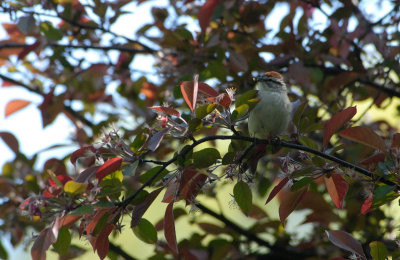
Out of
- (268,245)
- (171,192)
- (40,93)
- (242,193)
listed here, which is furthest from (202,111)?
(40,93)

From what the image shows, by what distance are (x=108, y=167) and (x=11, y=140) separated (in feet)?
5.15

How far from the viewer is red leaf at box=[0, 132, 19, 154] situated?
9.91 ft

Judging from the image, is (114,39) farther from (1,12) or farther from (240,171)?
(240,171)

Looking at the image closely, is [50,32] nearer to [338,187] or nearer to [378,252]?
[338,187]

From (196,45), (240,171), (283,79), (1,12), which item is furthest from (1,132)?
(283,79)

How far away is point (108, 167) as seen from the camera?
184 cm

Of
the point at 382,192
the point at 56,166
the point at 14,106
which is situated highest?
the point at 382,192

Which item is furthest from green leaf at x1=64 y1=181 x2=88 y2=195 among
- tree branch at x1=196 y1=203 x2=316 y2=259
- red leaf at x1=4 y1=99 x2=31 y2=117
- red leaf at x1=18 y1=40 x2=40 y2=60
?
red leaf at x1=4 y1=99 x2=31 y2=117

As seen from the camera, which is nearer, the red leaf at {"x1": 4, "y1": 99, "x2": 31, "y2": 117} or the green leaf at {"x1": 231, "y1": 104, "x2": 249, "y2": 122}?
the green leaf at {"x1": 231, "y1": 104, "x2": 249, "y2": 122}

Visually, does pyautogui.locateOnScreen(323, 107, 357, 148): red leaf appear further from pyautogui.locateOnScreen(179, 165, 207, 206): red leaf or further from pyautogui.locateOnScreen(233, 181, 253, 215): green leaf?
pyautogui.locateOnScreen(179, 165, 207, 206): red leaf

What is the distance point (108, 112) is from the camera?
394 cm

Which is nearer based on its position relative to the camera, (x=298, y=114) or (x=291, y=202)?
(x=291, y=202)

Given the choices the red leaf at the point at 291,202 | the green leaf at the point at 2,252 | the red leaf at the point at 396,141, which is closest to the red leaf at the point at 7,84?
the green leaf at the point at 2,252

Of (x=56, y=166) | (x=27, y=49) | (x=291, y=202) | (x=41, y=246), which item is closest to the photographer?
(x=41, y=246)
